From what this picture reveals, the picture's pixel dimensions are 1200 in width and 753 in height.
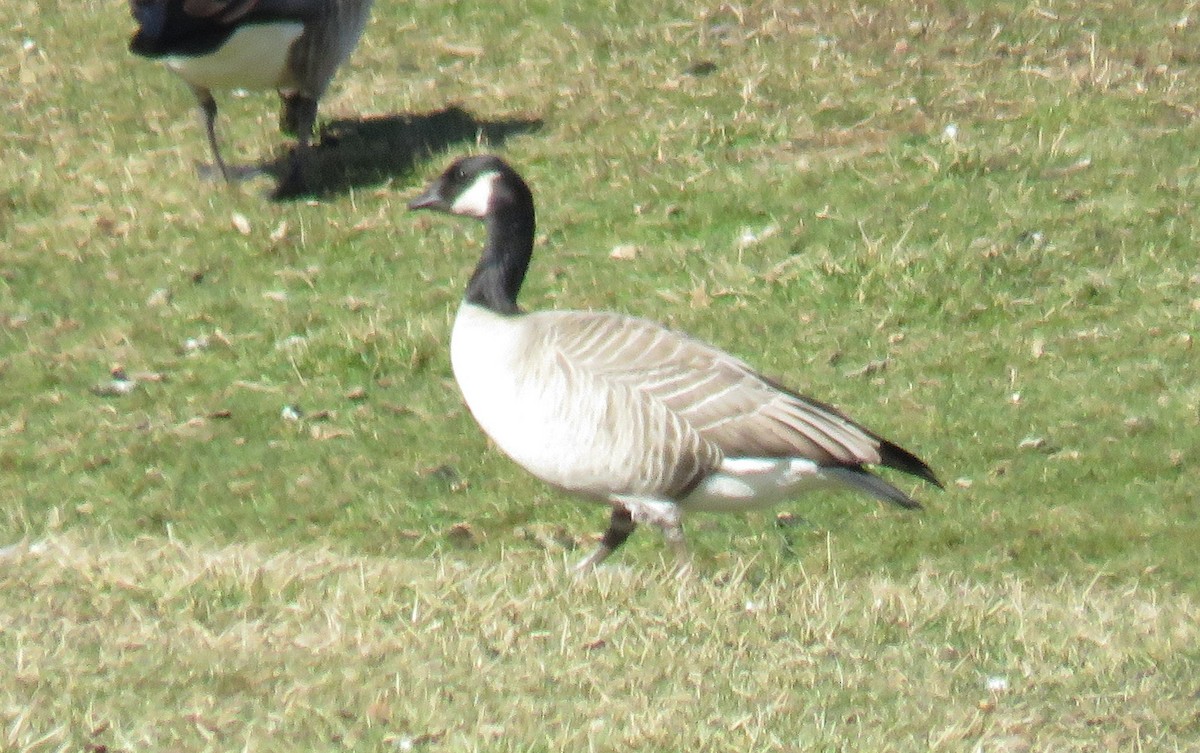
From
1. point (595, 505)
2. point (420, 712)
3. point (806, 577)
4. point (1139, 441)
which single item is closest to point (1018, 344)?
point (1139, 441)

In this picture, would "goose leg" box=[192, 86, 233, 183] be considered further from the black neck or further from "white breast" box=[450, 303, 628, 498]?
"white breast" box=[450, 303, 628, 498]

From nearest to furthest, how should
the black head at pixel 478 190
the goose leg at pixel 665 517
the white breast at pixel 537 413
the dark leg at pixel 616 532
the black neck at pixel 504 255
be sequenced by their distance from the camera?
the white breast at pixel 537 413 → the goose leg at pixel 665 517 → the dark leg at pixel 616 532 → the black neck at pixel 504 255 → the black head at pixel 478 190

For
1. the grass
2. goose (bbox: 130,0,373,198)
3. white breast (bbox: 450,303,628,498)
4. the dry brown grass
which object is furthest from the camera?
goose (bbox: 130,0,373,198)

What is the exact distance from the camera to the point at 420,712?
178 inches

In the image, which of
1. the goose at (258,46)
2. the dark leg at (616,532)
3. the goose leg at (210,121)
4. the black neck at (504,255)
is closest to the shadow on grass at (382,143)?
the goose at (258,46)

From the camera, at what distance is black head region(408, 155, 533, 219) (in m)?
7.16

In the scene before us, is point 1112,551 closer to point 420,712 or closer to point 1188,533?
point 1188,533

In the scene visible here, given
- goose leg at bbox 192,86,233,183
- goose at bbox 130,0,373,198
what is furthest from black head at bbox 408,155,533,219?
goose leg at bbox 192,86,233,183

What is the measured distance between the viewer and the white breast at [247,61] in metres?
10.5

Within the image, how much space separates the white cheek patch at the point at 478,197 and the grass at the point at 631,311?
4.27 feet

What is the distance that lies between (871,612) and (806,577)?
0.57 metres

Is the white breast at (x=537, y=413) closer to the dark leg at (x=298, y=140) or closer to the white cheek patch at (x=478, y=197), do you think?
the white cheek patch at (x=478, y=197)

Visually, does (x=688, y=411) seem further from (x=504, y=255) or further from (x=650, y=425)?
(x=504, y=255)

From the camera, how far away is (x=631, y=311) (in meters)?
9.47
